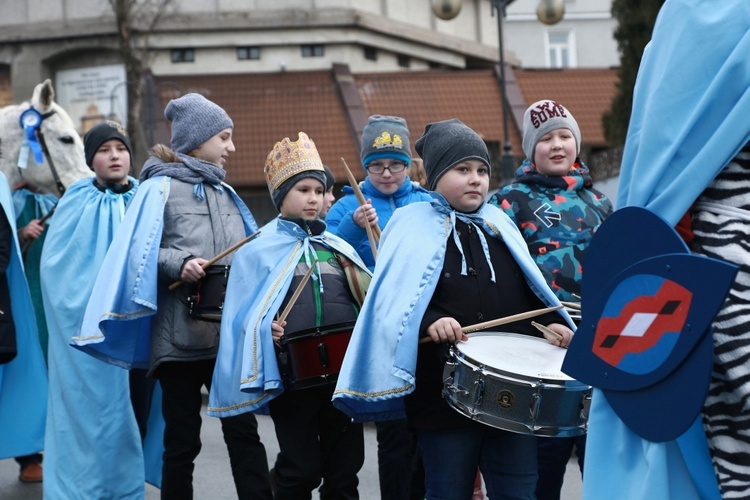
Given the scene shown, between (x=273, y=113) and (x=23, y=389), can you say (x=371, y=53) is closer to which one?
(x=273, y=113)

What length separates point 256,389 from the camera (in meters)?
5.50

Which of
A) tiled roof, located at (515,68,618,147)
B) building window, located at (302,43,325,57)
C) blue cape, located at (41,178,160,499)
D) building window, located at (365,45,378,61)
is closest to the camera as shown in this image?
blue cape, located at (41,178,160,499)

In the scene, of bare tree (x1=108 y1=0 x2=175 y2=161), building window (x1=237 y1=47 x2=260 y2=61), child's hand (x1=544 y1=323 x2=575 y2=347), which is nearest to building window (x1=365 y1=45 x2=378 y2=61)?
building window (x1=237 y1=47 x2=260 y2=61)

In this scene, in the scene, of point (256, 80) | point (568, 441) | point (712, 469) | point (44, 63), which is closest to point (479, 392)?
point (712, 469)

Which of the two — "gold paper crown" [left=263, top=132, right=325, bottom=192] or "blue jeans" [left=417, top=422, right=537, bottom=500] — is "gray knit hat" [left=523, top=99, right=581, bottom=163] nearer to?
"gold paper crown" [left=263, top=132, right=325, bottom=192]

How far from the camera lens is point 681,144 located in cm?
324

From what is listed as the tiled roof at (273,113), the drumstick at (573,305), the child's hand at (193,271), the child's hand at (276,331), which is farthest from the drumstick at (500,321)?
the tiled roof at (273,113)

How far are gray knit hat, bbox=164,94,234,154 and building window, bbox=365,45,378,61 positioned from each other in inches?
1047

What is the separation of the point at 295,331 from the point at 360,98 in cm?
2536

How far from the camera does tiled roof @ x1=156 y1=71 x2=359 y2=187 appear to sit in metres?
29.0

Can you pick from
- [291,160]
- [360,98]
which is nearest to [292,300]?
[291,160]

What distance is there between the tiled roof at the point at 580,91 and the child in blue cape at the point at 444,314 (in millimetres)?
26508

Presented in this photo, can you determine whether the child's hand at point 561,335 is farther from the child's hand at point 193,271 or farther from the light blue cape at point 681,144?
the child's hand at point 193,271

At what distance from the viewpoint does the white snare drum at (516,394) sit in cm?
434
